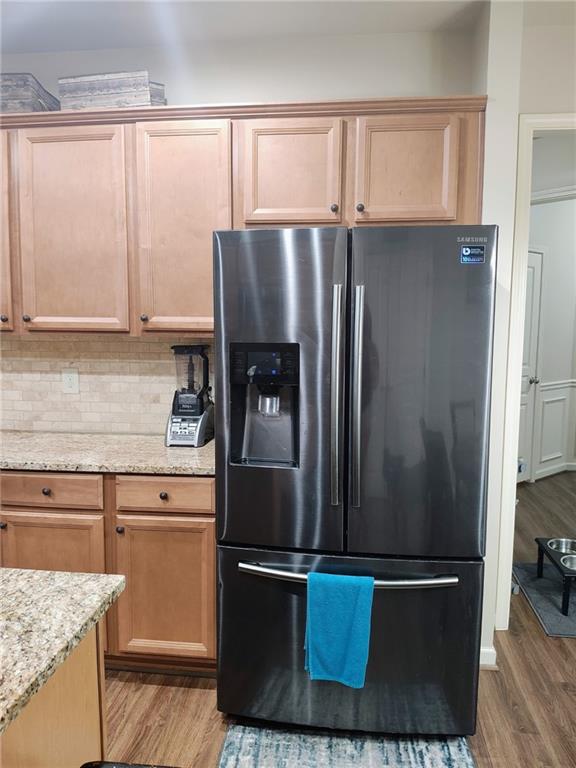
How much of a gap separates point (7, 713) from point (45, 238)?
2.01m

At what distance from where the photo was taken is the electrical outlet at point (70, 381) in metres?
2.60

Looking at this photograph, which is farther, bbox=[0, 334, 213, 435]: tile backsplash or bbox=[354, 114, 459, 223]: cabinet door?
bbox=[0, 334, 213, 435]: tile backsplash

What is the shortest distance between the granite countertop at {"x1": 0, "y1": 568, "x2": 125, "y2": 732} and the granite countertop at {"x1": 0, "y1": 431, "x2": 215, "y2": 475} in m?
0.96

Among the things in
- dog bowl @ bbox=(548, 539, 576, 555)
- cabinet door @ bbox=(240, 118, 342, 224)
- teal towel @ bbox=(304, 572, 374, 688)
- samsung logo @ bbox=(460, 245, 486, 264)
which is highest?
cabinet door @ bbox=(240, 118, 342, 224)

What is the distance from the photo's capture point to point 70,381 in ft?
8.54

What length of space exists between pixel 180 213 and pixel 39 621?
5.54 ft

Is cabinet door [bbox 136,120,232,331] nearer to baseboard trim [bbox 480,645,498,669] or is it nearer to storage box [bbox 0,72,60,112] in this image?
storage box [bbox 0,72,60,112]

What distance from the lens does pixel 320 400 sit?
1.69 metres

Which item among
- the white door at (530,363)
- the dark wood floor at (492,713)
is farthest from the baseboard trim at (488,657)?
the white door at (530,363)

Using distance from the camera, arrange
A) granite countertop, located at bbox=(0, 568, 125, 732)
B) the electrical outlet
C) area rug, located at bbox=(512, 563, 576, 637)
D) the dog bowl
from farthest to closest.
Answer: the dog bowl < the electrical outlet < area rug, located at bbox=(512, 563, 576, 637) < granite countertop, located at bbox=(0, 568, 125, 732)

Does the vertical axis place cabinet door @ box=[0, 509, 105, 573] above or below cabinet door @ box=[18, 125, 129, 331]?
below

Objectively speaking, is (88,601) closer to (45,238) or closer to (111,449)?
(111,449)

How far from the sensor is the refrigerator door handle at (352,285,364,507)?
5.36 ft

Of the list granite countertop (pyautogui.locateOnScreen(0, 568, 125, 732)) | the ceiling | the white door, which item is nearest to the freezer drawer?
granite countertop (pyautogui.locateOnScreen(0, 568, 125, 732))
